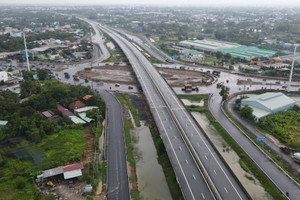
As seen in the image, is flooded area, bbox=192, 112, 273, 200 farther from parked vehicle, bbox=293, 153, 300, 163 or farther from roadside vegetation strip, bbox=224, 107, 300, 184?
parked vehicle, bbox=293, 153, 300, 163

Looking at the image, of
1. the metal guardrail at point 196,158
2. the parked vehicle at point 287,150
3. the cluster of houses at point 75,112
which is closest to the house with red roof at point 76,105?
the cluster of houses at point 75,112

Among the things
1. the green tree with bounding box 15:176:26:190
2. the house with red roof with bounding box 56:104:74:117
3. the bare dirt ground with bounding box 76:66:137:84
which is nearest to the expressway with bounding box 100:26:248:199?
the house with red roof with bounding box 56:104:74:117

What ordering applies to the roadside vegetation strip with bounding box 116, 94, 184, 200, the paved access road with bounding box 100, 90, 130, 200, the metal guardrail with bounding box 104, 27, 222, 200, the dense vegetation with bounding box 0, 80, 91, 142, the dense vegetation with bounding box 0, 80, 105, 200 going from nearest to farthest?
the metal guardrail with bounding box 104, 27, 222, 200
the paved access road with bounding box 100, 90, 130, 200
the roadside vegetation strip with bounding box 116, 94, 184, 200
the dense vegetation with bounding box 0, 80, 105, 200
the dense vegetation with bounding box 0, 80, 91, 142

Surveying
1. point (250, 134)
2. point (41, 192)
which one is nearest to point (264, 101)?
point (250, 134)

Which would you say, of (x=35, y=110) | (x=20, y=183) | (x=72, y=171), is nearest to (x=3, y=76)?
(x=35, y=110)

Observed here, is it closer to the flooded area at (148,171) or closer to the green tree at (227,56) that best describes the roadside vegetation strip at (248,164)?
the flooded area at (148,171)

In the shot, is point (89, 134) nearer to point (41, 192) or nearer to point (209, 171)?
point (41, 192)
